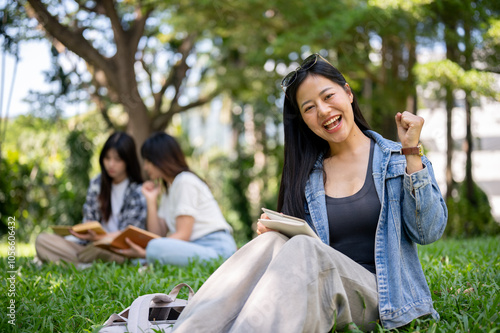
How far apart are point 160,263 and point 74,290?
0.95 m

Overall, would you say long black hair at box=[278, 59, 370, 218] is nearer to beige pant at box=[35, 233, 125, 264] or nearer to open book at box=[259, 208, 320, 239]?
open book at box=[259, 208, 320, 239]

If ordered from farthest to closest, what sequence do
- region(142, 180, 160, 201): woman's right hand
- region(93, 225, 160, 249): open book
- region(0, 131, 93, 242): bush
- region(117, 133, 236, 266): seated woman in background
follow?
region(0, 131, 93, 242): bush < region(142, 180, 160, 201): woman's right hand < region(117, 133, 236, 266): seated woman in background < region(93, 225, 160, 249): open book

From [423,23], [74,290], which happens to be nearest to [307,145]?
[74,290]

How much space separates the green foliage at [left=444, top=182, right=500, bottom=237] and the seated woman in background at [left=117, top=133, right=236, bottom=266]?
4.89 m

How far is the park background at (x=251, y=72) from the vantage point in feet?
22.9

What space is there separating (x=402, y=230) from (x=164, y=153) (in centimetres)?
253

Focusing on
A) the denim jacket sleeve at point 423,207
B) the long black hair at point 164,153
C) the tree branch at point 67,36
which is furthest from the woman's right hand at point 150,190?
the tree branch at point 67,36

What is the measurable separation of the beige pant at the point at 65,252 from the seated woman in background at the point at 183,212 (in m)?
0.20

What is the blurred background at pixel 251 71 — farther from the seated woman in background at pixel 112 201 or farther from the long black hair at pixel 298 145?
the long black hair at pixel 298 145

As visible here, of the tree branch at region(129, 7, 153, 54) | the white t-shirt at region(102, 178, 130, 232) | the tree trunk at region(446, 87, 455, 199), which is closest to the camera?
the white t-shirt at region(102, 178, 130, 232)

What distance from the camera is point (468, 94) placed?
6988 mm

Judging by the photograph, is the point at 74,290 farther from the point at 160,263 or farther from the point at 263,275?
the point at 263,275

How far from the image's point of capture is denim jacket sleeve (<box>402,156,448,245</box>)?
195 centimetres

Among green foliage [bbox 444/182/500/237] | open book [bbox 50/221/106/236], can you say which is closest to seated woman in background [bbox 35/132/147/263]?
open book [bbox 50/221/106/236]
